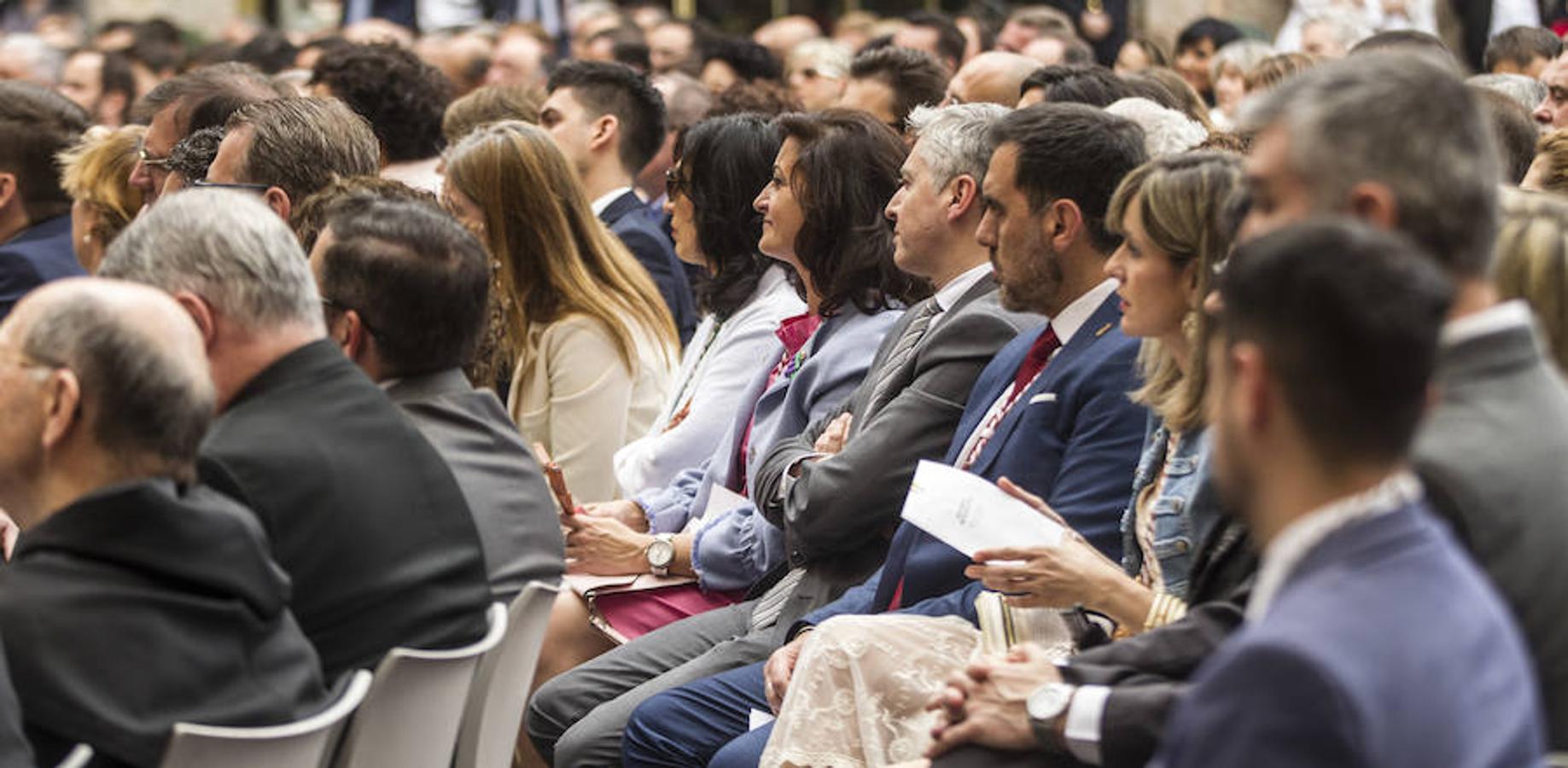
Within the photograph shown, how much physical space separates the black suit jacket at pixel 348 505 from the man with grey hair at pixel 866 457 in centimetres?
97

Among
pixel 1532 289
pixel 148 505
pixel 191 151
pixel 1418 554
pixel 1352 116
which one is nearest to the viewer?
pixel 1418 554

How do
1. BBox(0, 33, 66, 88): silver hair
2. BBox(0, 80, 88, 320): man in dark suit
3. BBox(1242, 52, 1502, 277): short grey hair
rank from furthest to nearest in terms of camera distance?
1. BBox(0, 33, 66, 88): silver hair
2. BBox(0, 80, 88, 320): man in dark suit
3. BBox(1242, 52, 1502, 277): short grey hair

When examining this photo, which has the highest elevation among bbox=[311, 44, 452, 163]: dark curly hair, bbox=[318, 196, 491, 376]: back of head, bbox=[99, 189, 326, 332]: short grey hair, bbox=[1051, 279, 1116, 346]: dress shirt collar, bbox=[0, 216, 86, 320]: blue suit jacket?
bbox=[99, 189, 326, 332]: short grey hair

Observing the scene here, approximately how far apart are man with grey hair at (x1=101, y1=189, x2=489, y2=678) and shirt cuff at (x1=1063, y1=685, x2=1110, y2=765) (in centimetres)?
90

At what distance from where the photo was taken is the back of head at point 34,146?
581cm

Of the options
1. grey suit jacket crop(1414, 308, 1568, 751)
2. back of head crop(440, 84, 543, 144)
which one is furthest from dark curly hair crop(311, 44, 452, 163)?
grey suit jacket crop(1414, 308, 1568, 751)

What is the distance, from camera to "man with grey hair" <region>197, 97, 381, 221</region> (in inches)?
173

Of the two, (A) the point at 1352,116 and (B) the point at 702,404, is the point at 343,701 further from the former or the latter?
(B) the point at 702,404

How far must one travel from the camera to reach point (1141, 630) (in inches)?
116

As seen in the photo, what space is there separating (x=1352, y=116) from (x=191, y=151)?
10.8 feet

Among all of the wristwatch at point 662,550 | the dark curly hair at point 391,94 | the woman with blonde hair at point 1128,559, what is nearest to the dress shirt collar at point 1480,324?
the woman with blonde hair at point 1128,559

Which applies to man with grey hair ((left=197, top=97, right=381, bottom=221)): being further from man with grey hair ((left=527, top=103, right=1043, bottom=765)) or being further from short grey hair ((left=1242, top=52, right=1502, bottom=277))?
short grey hair ((left=1242, top=52, right=1502, bottom=277))

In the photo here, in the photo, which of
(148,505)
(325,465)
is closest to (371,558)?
(325,465)

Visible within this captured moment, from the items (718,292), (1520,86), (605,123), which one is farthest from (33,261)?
(1520,86)
